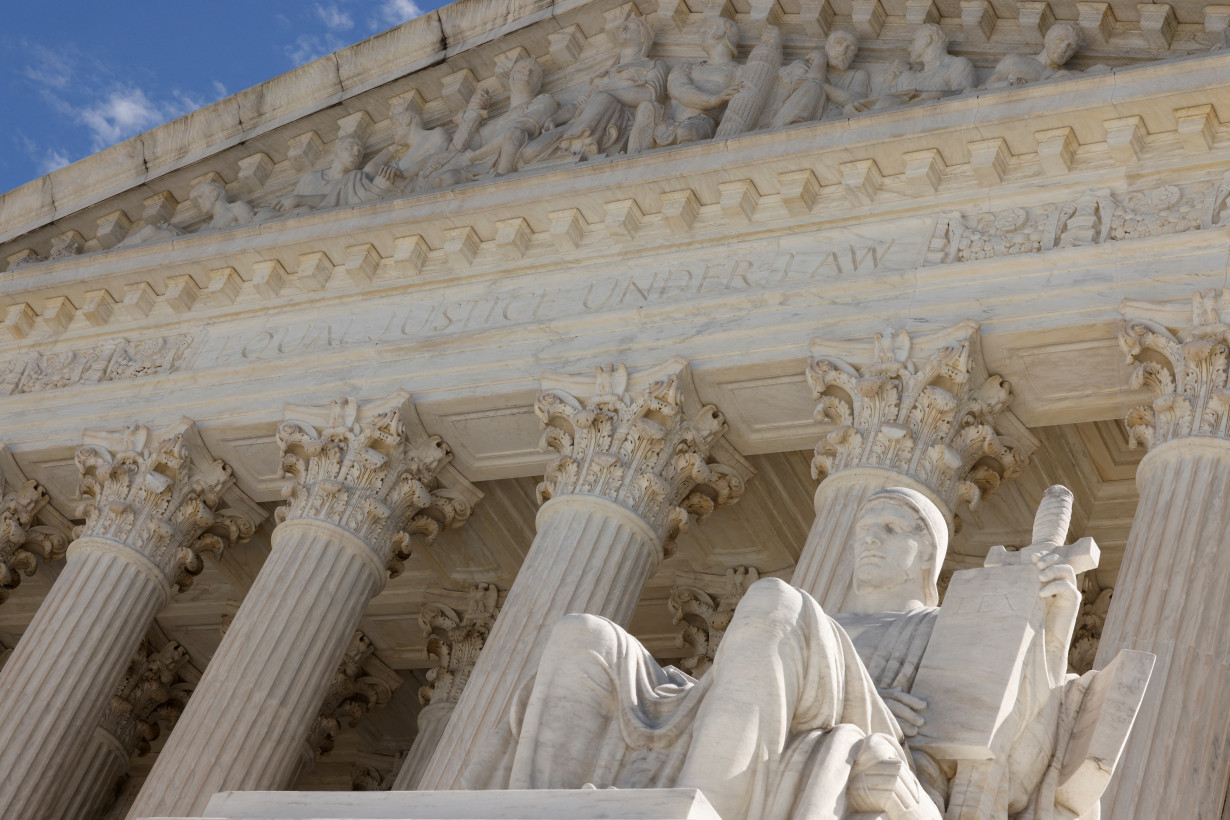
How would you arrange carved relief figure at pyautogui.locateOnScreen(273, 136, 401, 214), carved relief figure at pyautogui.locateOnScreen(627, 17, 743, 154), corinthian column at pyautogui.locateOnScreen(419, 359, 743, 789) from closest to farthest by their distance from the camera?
corinthian column at pyautogui.locateOnScreen(419, 359, 743, 789)
carved relief figure at pyautogui.locateOnScreen(627, 17, 743, 154)
carved relief figure at pyautogui.locateOnScreen(273, 136, 401, 214)

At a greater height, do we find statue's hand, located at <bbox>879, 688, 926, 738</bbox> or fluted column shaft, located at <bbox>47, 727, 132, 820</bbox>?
fluted column shaft, located at <bbox>47, 727, 132, 820</bbox>

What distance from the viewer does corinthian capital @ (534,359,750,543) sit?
1456 centimetres

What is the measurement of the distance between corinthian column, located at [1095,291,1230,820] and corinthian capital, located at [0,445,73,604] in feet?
37.5

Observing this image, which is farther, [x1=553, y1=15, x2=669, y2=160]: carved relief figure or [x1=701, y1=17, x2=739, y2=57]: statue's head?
[x1=701, y1=17, x2=739, y2=57]: statue's head

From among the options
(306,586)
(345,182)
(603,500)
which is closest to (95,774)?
(306,586)

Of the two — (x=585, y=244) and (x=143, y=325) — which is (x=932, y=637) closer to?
(x=585, y=244)

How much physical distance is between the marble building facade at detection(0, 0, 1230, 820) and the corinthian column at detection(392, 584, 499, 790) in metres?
0.05

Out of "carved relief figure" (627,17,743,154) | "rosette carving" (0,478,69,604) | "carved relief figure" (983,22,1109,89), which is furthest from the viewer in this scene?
"rosette carving" (0,478,69,604)

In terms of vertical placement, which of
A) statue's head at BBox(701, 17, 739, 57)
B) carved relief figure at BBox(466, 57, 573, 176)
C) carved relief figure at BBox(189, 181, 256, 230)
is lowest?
carved relief figure at BBox(189, 181, 256, 230)

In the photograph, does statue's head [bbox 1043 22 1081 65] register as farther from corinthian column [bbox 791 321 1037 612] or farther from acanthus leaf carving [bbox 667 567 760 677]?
acanthus leaf carving [bbox 667 567 760 677]

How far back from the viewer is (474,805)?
18.9 feet

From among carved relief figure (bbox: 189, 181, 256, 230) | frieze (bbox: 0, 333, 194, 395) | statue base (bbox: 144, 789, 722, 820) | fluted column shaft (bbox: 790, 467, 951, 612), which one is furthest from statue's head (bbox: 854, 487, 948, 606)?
carved relief figure (bbox: 189, 181, 256, 230)

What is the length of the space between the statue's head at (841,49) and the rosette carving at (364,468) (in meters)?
4.95

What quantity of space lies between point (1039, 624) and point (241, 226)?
13257 millimetres
